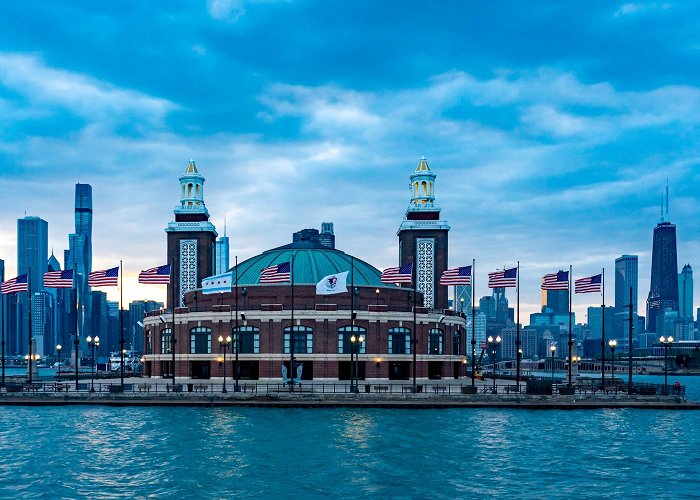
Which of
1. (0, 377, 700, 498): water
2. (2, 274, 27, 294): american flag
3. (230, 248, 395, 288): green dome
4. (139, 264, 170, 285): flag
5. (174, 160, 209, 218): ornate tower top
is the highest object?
(174, 160, 209, 218): ornate tower top

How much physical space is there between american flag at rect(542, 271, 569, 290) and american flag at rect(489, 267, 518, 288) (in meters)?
3.35

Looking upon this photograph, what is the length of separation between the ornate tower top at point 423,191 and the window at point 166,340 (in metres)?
45.8

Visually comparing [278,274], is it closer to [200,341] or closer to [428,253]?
[200,341]

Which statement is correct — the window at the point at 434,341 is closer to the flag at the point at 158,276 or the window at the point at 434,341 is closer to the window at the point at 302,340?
the window at the point at 302,340

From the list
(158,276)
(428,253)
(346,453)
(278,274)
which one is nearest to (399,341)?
(278,274)

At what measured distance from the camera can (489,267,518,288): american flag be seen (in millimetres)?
78250

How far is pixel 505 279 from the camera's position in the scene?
79000 mm

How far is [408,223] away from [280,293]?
35328mm

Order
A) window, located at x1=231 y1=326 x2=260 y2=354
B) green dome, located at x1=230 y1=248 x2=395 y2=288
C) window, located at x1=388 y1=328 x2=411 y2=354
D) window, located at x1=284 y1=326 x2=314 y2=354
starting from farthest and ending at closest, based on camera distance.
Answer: green dome, located at x1=230 y1=248 x2=395 y2=288 < window, located at x1=388 y1=328 x2=411 y2=354 < window, located at x1=231 y1=326 x2=260 y2=354 < window, located at x1=284 y1=326 x2=314 y2=354

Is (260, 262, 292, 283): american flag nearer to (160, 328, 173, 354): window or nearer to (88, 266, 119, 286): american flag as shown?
(88, 266, 119, 286): american flag

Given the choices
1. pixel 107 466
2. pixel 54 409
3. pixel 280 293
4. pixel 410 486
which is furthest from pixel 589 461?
pixel 280 293

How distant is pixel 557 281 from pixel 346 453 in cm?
3635

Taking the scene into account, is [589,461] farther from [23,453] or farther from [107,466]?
[23,453]

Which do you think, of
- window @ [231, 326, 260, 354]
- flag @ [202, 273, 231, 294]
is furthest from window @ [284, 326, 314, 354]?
flag @ [202, 273, 231, 294]
